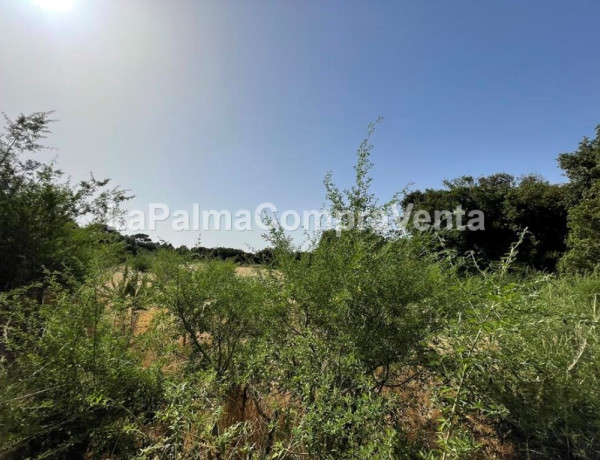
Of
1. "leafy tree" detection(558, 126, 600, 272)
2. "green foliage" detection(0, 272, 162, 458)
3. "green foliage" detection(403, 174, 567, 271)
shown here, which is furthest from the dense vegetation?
"green foliage" detection(403, 174, 567, 271)

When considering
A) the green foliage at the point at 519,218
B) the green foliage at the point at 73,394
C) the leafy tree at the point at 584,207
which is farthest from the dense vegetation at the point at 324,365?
the green foliage at the point at 519,218

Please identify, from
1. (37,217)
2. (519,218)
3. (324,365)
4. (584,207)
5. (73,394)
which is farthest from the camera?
(519,218)

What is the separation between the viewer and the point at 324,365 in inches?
65.1

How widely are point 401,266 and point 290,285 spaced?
2.32 feet

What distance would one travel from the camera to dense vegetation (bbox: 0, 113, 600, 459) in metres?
1.44

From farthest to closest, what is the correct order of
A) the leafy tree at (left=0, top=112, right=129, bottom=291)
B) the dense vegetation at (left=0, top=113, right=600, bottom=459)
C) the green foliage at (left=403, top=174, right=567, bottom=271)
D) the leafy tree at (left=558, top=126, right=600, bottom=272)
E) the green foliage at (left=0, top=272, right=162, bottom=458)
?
the green foliage at (left=403, top=174, right=567, bottom=271)
the leafy tree at (left=558, top=126, right=600, bottom=272)
the leafy tree at (left=0, top=112, right=129, bottom=291)
the green foliage at (left=0, top=272, right=162, bottom=458)
the dense vegetation at (left=0, top=113, right=600, bottom=459)

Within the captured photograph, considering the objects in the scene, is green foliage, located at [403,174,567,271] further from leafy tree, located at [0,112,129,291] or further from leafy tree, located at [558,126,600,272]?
leafy tree, located at [0,112,129,291]

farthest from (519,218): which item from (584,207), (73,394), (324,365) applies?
(73,394)

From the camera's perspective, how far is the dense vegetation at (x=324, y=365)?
4.71 feet

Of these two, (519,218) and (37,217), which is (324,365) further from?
(519,218)

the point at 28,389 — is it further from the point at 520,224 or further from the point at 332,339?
the point at 520,224

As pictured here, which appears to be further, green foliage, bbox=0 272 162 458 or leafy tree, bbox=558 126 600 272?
leafy tree, bbox=558 126 600 272

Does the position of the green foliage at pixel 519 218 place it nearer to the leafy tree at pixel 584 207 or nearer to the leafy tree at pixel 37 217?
the leafy tree at pixel 584 207

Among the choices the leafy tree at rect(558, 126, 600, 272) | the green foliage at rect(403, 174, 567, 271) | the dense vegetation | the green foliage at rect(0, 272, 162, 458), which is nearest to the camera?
the dense vegetation
